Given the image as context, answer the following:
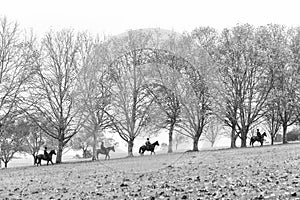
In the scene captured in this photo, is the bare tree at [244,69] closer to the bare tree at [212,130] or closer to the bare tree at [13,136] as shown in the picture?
the bare tree at [212,130]

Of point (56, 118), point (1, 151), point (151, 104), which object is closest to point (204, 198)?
point (151, 104)

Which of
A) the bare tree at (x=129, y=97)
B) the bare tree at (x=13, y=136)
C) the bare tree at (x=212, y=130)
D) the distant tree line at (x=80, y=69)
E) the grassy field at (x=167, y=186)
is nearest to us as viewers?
the bare tree at (x=129, y=97)

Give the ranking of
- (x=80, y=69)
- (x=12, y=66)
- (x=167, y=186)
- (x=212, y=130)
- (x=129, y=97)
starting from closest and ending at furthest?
(x=129, y=97)
(x=167, y=186)
(x=80, y=69)
(x=12, y=66)
(x=212, y=130)

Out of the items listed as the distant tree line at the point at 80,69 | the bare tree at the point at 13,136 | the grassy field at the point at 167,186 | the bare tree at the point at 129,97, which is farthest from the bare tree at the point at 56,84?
the bare tree at the point at 129,97

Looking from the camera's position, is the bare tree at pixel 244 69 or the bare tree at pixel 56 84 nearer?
the bare tree at pixel 56 84

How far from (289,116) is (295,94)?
4409 millimetres

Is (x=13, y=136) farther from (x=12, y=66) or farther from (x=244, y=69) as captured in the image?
(x=244, y=69)

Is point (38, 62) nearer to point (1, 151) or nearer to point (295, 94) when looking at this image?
point (1, 151)

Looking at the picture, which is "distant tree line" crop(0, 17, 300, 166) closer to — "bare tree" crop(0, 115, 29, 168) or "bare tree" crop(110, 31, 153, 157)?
"bare tree" crop(0, 115, 29, 168)

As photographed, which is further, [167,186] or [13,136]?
[13,136]

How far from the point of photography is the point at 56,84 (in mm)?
46844

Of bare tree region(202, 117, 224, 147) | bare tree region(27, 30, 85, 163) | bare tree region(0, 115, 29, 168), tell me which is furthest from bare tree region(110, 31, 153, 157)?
bare tree region(0, 115, 29, 168)

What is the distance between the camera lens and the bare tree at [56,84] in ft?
149

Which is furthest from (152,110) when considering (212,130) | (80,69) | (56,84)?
(212,130)
